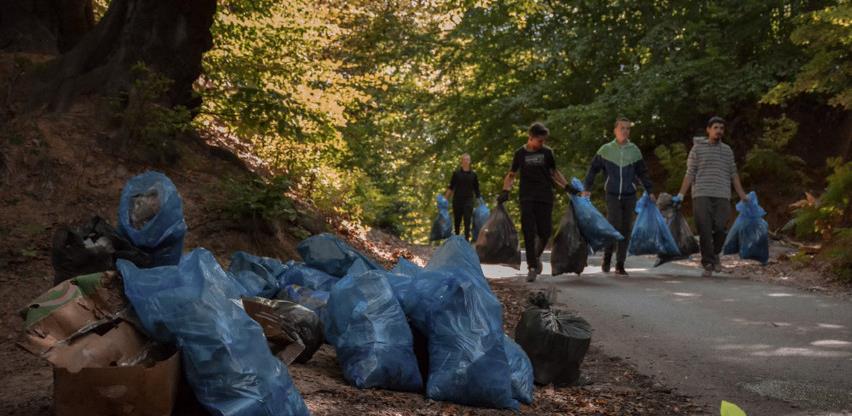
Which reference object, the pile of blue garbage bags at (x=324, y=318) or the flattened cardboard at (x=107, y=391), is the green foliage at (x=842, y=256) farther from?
the flattened cardboard at (x=107, y=391)

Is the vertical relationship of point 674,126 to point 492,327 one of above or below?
above

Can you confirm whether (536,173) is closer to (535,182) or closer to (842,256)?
(535,182)

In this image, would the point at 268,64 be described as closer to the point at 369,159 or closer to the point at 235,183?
the point at 235,183

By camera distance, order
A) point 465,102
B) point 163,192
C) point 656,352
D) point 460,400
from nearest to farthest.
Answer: point 460,400, point 163,192, point 656,352, point 465,102

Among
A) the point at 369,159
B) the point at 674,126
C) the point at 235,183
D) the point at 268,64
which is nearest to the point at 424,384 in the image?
the point at 235,183

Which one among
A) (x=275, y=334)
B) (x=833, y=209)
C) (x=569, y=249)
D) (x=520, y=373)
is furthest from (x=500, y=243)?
(x=275, y=334)

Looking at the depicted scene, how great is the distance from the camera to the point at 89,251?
17.8ft

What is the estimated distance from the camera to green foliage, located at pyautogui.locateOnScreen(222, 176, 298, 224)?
9.01 m

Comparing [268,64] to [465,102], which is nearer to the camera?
[268,64]

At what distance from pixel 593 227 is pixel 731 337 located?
4.15m

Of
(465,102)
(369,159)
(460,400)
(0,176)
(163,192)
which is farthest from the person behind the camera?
(465,102)

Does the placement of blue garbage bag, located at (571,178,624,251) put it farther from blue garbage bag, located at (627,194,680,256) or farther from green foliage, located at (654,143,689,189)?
green foliage, located at (654,143,689,189)

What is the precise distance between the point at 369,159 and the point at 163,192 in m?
15.4

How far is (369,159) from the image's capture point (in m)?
21.0
